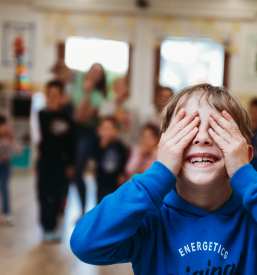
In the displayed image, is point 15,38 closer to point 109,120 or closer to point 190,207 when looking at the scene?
point 109,120

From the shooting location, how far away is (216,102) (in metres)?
0.69

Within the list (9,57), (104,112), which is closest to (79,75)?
(104,112)

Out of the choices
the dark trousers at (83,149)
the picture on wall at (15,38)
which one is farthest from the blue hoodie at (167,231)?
the picture on wall at (15,38)

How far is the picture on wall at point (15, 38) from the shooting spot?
5789 millimetres

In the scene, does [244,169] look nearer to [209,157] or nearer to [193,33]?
[209,157]

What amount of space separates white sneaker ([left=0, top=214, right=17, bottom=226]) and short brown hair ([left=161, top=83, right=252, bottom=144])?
7.86 ft

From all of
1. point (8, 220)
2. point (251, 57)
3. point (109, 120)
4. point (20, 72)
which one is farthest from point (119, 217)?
point (251, 57)

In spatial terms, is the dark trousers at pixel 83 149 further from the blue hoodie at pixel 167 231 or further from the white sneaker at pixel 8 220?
the blue hoodie at pixel 167 231

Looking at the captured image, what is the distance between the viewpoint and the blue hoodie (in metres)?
0.62

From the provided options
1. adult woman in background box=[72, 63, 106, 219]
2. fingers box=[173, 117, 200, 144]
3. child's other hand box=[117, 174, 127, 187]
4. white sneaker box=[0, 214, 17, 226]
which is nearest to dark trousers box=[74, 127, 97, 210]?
adult woman in background box=[72, 63, 106, 219]

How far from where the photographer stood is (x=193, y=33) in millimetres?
5586

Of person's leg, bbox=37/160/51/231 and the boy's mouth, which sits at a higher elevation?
the boy's mouth

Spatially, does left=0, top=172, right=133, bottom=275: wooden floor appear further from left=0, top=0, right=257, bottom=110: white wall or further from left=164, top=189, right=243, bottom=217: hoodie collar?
left=0, top=0, right=257, bottom=110: white wall

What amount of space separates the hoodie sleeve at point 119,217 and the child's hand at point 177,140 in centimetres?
2
